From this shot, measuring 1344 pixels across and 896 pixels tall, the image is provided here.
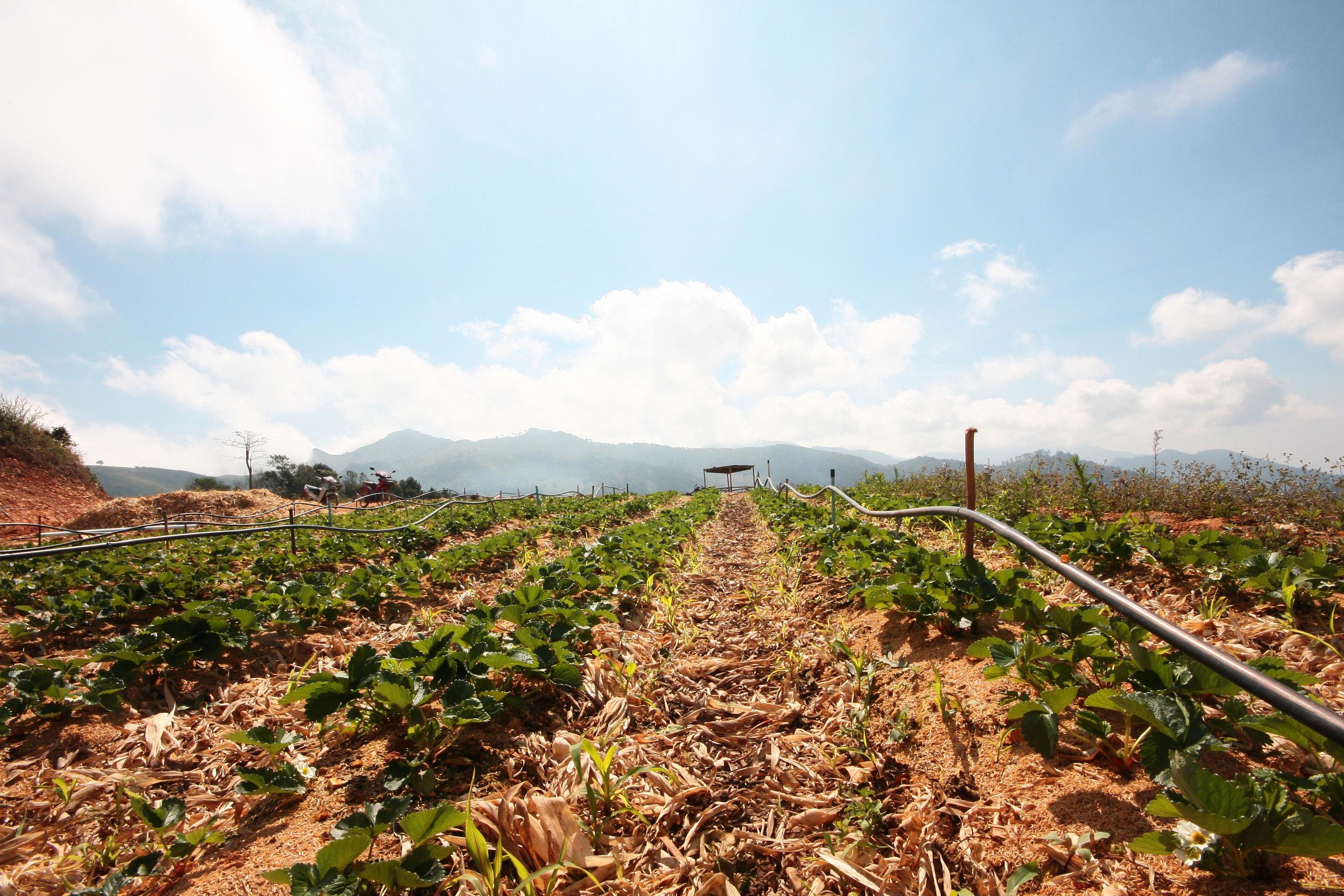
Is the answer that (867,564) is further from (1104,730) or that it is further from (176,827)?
(176,827)

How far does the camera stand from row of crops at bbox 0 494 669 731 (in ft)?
11.4

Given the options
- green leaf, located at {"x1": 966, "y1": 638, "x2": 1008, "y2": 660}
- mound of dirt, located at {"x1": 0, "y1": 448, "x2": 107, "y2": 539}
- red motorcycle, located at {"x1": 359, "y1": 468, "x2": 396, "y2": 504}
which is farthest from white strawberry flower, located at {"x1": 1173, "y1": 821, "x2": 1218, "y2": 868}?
red motorcycle, located at {"x1": 359, "y1": 468, "x2": 396, "y2": 504}

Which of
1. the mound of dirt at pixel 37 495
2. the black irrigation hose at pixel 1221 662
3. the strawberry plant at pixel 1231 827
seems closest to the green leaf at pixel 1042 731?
the strawberry plant at pixel 1231 827

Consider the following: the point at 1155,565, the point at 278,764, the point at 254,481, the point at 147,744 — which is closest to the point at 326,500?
the point at 147,744

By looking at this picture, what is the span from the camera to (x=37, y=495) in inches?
1016

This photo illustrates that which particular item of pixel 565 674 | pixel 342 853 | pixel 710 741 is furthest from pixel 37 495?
pixel 710 741

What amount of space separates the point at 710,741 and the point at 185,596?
24.2 feet

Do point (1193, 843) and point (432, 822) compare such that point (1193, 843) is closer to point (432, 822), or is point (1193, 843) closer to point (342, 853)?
point (432, 822)

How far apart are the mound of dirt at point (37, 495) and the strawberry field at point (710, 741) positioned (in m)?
29.1

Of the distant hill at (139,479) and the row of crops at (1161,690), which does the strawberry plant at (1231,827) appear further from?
the distant hill at (139,479)

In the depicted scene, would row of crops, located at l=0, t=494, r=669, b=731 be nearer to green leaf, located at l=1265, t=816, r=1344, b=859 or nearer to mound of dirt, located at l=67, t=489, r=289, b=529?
green leaf, located at l=1265, t=816, r=1344, b=859

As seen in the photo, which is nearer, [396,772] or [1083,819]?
[1083,819]

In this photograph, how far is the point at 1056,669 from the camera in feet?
8.19

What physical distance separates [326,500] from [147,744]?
8.63 m
